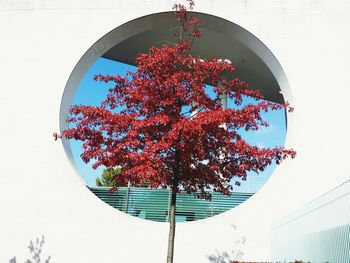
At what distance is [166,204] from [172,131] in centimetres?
565

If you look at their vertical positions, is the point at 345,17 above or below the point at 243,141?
above

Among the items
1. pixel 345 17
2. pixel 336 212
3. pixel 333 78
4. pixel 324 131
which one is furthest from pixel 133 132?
pixel 345 17

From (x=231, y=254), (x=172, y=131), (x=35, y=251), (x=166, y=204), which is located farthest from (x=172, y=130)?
(x=166, y=204)

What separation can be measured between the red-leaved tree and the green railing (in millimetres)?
4359

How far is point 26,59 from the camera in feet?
27.9

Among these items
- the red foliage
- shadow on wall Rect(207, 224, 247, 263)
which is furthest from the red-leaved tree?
shadow on wall Rect(207, 224, 247, 263)

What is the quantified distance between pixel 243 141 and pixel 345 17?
539 centimetres

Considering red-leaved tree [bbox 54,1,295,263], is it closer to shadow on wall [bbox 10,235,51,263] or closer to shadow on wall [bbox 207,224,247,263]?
shadow on wall [bbox 207,224,247,263]

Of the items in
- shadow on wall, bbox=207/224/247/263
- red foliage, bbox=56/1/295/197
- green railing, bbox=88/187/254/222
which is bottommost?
shadow on wall, bbox=207/224/247/263

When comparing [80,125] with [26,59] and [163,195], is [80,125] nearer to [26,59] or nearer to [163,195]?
[26,59]

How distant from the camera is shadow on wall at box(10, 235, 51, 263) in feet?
23.3

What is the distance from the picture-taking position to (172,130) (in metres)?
4.68

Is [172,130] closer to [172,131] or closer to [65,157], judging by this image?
[172,131]

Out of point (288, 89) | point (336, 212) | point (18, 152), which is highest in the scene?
point (288, 89)
